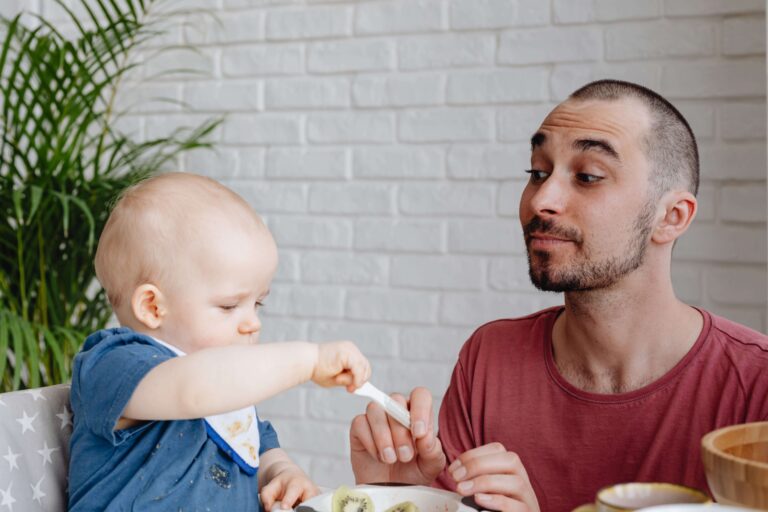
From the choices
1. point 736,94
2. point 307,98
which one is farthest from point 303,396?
point 736,94

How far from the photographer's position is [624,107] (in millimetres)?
1434

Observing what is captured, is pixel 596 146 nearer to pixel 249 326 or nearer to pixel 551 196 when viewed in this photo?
pixel 551 196

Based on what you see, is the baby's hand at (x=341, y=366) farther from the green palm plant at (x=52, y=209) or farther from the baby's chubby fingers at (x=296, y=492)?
the green palm plant at (x=52, y=209)

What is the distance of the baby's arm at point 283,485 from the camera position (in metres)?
1.08

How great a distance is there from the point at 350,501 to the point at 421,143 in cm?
169

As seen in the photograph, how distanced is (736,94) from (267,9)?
132 cm

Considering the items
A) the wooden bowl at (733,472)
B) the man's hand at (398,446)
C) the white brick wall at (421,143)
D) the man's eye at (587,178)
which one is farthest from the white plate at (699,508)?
the white brick wall at (421,143)

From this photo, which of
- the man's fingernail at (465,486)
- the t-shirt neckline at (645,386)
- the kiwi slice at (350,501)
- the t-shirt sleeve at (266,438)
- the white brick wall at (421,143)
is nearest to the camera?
the kiwi slice at (350,501)

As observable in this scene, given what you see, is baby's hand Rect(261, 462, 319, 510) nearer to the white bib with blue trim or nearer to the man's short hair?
the white bib with blue trim

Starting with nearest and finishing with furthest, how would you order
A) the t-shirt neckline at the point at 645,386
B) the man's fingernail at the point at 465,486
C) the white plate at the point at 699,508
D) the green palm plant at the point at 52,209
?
the white plate at the point at 699,508
the man's fingernail at the point at 465,486
the t-shirt neckline at the point at 645,386
the green palm plant at the point at 52,209

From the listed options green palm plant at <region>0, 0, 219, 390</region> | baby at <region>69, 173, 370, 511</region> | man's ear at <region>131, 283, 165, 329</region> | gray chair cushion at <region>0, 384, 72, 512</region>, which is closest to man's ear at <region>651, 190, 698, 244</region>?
baby at <region>69, 173, 370, 511</region>

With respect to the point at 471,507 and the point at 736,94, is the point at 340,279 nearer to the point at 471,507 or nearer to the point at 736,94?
the point at 736,94

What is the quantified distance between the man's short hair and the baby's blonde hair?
0.63m

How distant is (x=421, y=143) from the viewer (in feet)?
8.26
